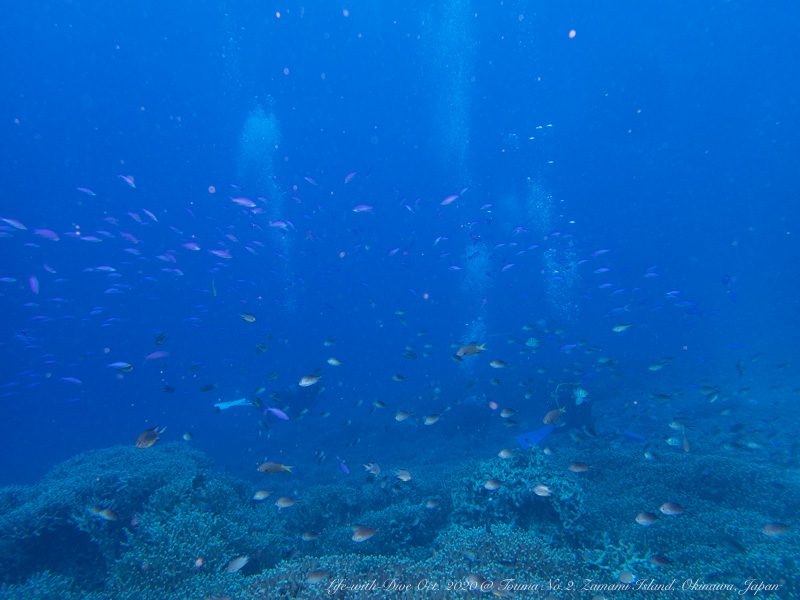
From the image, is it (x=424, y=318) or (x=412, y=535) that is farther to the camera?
(x=424, y=318)

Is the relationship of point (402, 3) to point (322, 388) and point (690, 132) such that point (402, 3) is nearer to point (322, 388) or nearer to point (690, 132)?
point (322, 388)

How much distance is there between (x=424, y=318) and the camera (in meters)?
106

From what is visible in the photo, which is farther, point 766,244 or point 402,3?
point 766,244

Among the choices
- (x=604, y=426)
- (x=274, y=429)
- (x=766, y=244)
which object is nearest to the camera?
(x=604, y=426)

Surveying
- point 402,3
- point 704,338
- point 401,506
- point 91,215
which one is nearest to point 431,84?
point 402,3

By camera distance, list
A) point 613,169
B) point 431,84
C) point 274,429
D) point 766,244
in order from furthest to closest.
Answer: point 766,244, point 613,169, point 431,84, point 274,429

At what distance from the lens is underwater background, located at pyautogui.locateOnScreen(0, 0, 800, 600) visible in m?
5.80

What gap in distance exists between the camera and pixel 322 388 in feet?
67.7

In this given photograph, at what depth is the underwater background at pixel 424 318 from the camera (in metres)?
5.80

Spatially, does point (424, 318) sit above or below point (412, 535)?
above

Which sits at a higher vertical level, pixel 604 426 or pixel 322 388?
pixel 322 388

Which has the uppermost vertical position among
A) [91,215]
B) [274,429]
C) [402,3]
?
[91,215]

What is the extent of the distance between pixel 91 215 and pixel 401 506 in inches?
3712

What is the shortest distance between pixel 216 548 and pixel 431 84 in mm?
72085
